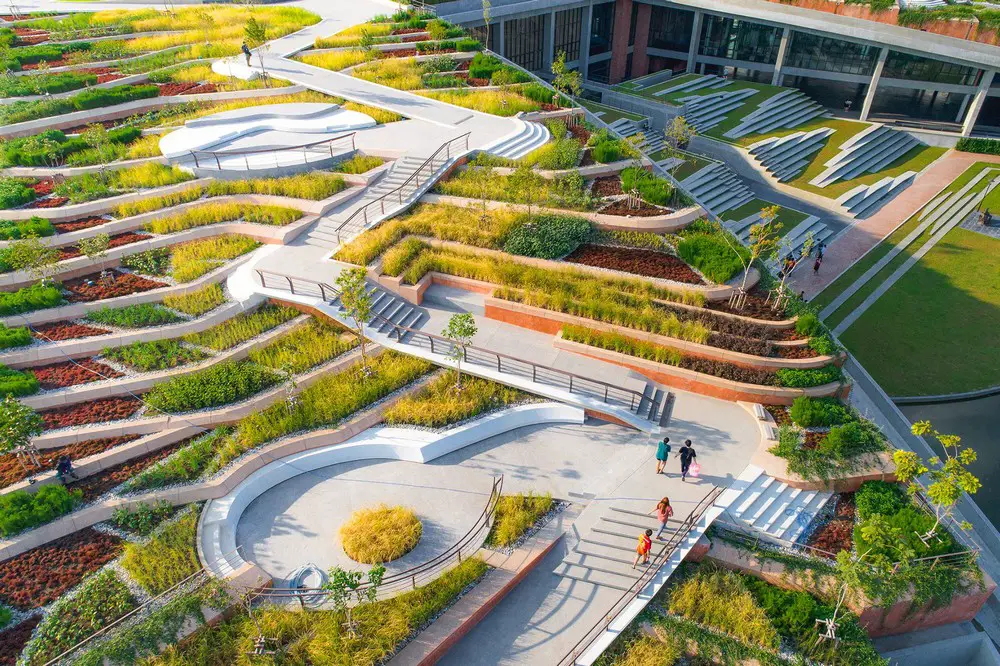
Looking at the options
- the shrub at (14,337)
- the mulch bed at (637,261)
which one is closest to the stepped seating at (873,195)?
the mulch bed at (637,261)

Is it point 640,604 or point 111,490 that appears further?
point 111,490

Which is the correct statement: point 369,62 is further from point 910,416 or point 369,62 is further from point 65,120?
point 910,416

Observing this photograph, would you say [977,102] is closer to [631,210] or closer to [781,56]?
[781,56]

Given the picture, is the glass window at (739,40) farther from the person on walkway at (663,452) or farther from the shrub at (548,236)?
the person on walkway at (663,452)

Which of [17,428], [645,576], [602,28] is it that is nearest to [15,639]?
[17,428]

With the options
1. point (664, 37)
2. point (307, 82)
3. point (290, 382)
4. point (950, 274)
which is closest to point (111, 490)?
point (290, 382)
